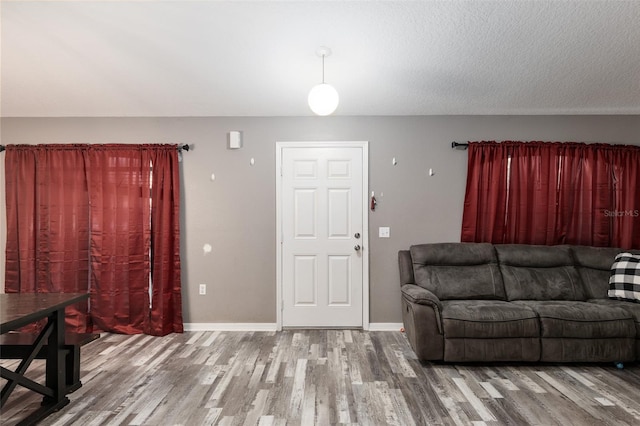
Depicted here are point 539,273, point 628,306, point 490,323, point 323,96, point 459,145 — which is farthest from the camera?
point 459,145

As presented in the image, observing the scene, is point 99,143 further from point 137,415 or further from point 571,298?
point 571,298

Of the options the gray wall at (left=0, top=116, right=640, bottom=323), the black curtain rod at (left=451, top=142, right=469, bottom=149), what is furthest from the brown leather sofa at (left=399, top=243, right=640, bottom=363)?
the black curtain rod at (left=451, top=142, right=469, bottom=149)

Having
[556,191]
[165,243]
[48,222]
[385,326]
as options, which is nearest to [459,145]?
[556,191]

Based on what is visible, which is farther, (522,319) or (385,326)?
(385,326)

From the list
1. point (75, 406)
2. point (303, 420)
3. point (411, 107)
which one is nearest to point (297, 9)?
point (411, 107)

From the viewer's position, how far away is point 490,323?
9.86 ft

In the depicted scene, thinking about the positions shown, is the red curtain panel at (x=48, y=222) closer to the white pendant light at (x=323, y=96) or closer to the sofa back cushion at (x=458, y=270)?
the white pendant light at (x=323, y=96)

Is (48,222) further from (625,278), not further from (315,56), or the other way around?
(625,278)

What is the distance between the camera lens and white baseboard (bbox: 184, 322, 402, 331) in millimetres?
4004

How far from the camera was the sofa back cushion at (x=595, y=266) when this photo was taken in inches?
142

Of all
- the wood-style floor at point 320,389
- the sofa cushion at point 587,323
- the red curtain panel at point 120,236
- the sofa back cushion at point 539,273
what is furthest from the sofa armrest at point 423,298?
the red curtain panel at point 120,236

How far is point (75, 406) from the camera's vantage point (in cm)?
239

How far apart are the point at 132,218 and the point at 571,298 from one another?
15.4ft

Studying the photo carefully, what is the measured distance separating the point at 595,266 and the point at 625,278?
30 cm
